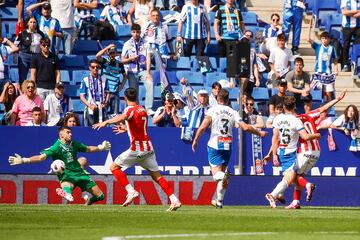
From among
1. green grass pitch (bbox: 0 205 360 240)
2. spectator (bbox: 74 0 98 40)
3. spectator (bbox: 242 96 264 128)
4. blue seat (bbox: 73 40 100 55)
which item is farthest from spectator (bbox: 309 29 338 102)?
green grass pitch (bbox: 0 205 360 240)

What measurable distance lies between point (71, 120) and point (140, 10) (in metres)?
5.50

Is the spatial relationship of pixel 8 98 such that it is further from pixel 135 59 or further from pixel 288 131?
pixel 288 131

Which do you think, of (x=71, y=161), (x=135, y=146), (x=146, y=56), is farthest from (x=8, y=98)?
(x=135, y=146)

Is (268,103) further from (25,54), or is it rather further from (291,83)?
(25,54)

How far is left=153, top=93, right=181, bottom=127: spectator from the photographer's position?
25.5 m

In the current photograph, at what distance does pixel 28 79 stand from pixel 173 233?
11.8m

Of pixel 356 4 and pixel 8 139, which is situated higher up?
pixel 356 4

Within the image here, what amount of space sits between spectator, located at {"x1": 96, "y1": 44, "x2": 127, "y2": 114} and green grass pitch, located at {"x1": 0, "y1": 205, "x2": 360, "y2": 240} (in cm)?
628

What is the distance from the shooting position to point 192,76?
27.7 metres

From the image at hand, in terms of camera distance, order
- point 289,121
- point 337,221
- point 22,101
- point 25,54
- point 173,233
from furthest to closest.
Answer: point 25,54 < point 22,101 < point 289,121 < point 337,221 < point 173,233

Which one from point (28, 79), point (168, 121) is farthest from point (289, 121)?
point (28, 79)

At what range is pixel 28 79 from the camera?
2564cm

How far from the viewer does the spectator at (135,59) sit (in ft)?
87.9

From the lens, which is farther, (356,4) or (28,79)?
(356,4)
